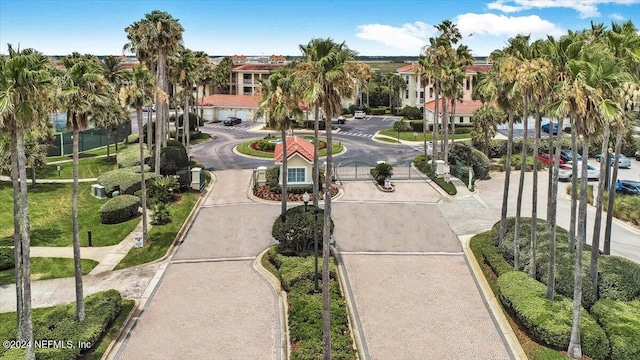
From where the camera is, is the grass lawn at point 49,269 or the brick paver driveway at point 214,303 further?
the grass lawn at point 49,269

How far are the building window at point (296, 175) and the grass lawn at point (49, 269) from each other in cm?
1749

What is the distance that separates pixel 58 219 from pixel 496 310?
29313 millimetres

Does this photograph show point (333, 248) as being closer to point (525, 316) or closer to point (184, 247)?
point (184, 247)

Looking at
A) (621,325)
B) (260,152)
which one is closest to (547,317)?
(621,325)

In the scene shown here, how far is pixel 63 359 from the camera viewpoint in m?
18.3

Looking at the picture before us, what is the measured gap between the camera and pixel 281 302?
951 inches

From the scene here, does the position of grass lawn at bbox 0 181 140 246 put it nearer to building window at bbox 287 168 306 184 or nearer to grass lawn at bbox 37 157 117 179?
grass lawn at bbox 37 157 117 179

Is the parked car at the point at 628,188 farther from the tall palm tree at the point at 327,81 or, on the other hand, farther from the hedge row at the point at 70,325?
the hedge row at the point at 70,325

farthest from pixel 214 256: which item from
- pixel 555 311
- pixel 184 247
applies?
pixel 555 311

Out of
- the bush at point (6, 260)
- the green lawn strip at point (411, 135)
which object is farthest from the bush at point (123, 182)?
the green lawn strip at point (411, 135)

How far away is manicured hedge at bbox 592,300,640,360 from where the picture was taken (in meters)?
19.2

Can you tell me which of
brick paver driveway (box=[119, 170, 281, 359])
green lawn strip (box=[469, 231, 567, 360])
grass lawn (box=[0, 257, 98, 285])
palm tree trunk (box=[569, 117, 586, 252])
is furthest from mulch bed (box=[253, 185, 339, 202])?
palm tree trunk (box=[569, 117, 586, 252])

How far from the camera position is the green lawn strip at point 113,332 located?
19.5 meters

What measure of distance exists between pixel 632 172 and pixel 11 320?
172ft
